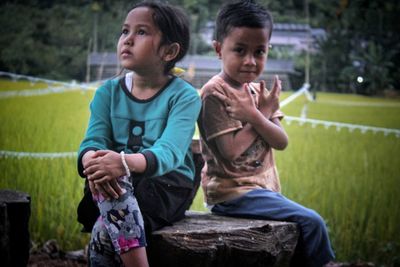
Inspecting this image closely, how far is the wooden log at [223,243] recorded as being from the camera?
2244 millimetres

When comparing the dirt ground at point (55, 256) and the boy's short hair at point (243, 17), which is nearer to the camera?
the boy's short hair at point (243, 17)

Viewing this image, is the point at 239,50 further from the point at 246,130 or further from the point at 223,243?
the point at 223,243

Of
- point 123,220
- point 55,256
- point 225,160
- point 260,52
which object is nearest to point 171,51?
point 260,52

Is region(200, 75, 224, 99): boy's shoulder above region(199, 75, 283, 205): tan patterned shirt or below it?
above

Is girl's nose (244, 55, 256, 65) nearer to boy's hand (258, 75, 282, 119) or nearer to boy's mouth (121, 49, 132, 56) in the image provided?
boy's hand (258, 75, 282, 119)

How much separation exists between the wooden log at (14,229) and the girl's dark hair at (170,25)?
799mm

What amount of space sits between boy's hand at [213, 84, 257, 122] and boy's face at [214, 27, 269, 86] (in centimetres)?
5

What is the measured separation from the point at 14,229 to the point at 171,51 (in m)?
0.94

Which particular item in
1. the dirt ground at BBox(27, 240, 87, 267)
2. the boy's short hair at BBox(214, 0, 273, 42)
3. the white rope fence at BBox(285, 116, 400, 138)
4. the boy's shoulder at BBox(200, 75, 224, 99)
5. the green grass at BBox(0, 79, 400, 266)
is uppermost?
the boy's short hair at BBox(214, 0, 273, 42)

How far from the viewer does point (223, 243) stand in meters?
2.31

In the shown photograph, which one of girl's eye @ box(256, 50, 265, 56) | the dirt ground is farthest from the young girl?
the dirt ground

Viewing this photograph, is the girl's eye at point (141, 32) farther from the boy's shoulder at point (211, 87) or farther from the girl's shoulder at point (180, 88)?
the boy's shoulder at point (211, 87)

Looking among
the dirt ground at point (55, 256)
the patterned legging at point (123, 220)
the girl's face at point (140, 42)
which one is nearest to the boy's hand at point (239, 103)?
the girl's face at point (140, 42)

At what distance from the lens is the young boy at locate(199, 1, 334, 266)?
2.44 metres
